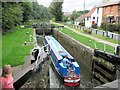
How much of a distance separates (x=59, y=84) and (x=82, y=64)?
427cm

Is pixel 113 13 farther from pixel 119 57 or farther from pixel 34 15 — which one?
pixel 34 15

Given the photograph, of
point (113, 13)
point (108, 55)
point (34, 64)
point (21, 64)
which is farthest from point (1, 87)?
point (113, 13)

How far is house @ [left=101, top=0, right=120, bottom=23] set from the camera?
3005 centimetres

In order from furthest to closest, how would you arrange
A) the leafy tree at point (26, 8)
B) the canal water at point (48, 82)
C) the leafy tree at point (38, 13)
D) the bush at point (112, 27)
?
the leafy tree at point (38, 13)
the leafy tree at point (26, 8)
the bush at point (112, 27)
the canal water at point (48, 82)

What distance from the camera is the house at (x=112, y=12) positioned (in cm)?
3005

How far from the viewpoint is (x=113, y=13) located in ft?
102

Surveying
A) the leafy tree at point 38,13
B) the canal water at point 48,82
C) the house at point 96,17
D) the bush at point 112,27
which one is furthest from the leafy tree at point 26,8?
the canal water at point 48,82

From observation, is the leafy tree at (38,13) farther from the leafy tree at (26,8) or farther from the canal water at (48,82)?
the canal water at (48,82)

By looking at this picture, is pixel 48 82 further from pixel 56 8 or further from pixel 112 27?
pixel 56 8

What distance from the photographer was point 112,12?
31.8 meters

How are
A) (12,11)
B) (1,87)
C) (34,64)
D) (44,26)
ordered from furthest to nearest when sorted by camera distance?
(44,26)
(12,11)
(34,64)
(1,87)

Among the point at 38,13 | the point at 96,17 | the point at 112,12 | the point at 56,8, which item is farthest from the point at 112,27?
the point at 38,13

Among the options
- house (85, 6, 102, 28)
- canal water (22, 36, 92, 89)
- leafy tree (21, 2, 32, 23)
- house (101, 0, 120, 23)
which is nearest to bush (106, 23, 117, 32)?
house (101, 0, 120, 23)

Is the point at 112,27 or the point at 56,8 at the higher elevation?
the point at 56,8
